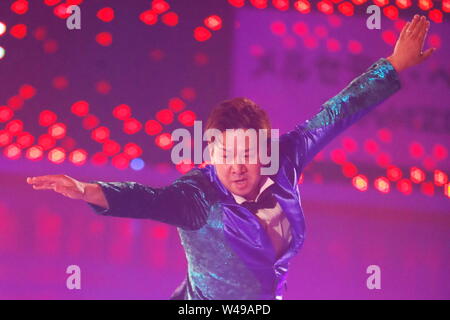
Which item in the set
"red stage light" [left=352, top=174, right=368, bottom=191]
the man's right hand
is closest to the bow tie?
the man's right hand

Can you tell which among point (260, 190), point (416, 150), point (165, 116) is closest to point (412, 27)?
point (260, 190)

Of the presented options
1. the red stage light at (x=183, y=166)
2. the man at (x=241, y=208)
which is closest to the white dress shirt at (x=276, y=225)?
the man at (x=241, y=208)

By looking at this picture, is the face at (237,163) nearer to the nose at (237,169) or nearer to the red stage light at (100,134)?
the nose at (237,169)

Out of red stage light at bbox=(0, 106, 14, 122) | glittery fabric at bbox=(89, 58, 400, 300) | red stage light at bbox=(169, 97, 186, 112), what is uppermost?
red stage light at bbox=(169, 97, 186, 112)

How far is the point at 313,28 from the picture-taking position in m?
3.41

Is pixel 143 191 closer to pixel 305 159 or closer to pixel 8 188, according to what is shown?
pixel 305 159

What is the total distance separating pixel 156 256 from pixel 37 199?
0.73 m

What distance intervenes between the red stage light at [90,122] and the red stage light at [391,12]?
167 centimetres

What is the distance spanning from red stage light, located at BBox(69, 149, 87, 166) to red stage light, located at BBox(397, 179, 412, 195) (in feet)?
5.54

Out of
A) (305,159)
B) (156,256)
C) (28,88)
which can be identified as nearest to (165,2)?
(28,88)

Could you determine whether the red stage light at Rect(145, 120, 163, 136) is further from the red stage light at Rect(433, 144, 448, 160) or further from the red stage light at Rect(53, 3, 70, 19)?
the red stage light at Rect(433, 144, 448, 160)

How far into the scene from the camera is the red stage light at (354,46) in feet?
11.2

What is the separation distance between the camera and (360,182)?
Answer: 11.1 ft

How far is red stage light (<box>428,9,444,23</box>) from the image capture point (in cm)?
348
